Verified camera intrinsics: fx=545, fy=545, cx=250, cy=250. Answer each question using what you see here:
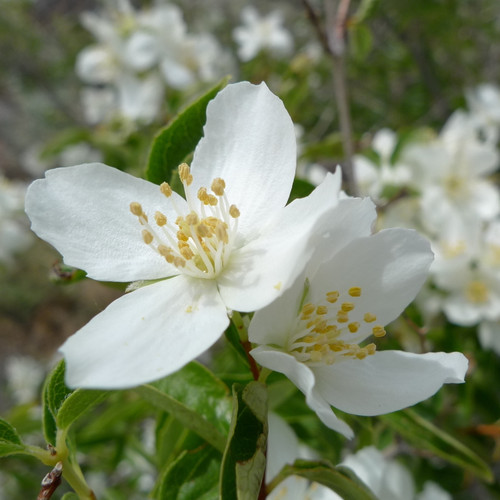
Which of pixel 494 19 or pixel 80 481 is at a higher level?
pixel 80 481

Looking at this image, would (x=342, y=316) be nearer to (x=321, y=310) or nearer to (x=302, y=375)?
(x=321, y=310)

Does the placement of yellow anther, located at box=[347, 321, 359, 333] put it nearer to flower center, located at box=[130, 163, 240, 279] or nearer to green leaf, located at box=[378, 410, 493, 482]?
flower center, located at box=[130, 163, 240, 279]

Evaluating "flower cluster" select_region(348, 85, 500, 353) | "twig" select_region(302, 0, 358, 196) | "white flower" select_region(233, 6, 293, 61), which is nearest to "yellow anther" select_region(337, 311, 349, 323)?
"twig" select_region(302, 0, 358, 196)

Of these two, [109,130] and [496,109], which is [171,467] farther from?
[496,109]

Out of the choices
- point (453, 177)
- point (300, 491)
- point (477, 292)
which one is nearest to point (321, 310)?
point (300, 491)

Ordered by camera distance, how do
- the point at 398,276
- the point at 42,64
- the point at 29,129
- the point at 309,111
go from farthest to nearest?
the point at 29,129 < the point at 42,64 < the point at 309,111 < the point at 398,276

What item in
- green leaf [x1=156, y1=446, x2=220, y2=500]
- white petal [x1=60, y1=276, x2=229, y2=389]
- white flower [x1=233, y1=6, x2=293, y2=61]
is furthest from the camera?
white flower [x1=233, y1=6, x2=293, y2=61]

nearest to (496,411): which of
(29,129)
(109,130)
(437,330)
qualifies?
(437,330)

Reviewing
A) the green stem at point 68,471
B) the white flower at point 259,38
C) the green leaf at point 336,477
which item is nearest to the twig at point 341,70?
the green leaf at point 336,477
